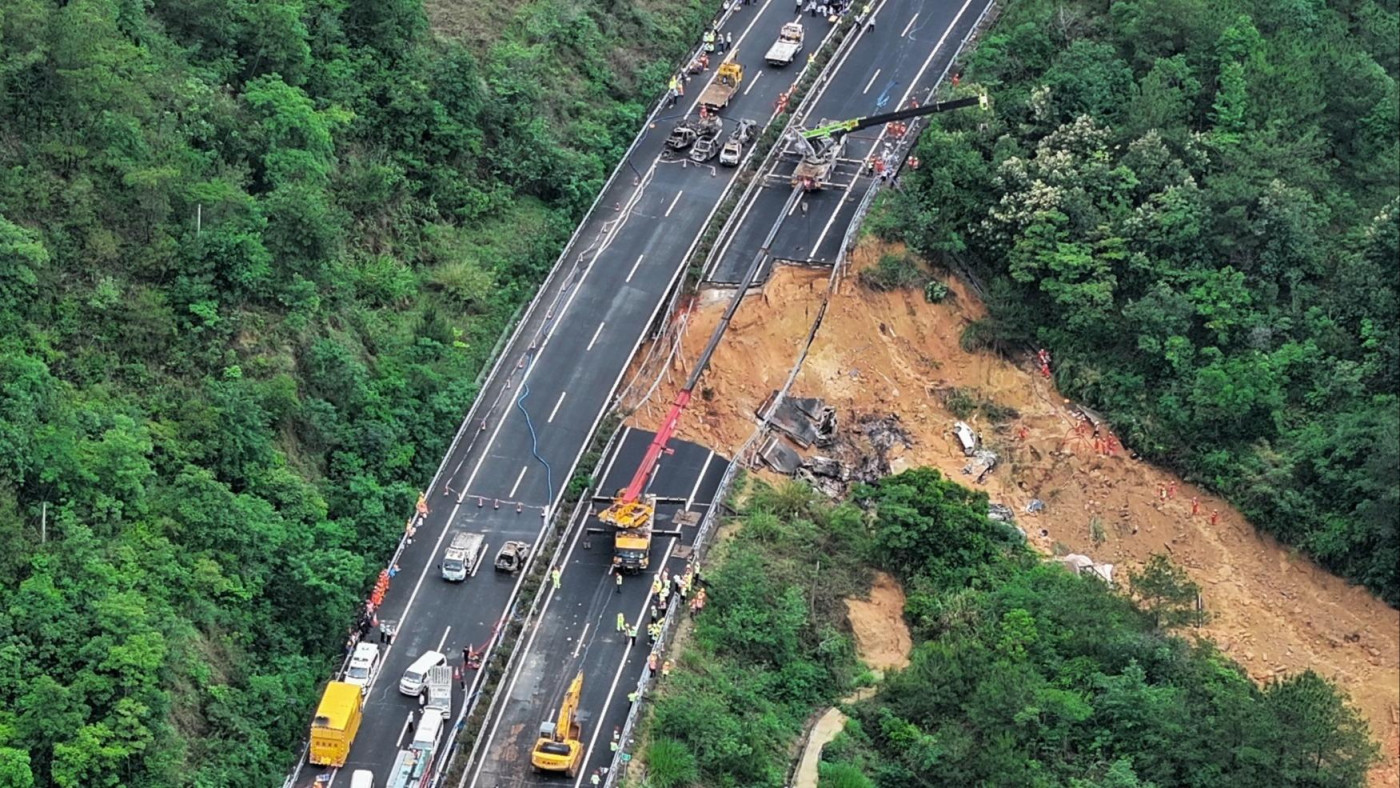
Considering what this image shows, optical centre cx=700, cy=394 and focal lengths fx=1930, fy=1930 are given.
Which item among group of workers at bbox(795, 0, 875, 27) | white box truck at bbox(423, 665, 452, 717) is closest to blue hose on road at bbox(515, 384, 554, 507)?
white box truck at bbox(423, 665, 452, 717)

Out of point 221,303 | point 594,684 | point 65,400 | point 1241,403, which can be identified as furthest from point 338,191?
point 1241,403

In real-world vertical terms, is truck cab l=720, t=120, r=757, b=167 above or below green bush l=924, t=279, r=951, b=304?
above

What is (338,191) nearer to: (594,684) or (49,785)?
(594,684)

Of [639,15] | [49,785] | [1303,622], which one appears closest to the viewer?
[49,785]

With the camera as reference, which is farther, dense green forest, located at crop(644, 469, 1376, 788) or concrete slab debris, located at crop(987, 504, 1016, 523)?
concrete slab debris, located at crop(987, 504, 1016, 523)

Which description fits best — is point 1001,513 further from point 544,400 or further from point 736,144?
point 736,144

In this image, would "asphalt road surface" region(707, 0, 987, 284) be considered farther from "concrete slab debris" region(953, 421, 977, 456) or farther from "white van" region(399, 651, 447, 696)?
"white van" region(399, 651, 447, 696)

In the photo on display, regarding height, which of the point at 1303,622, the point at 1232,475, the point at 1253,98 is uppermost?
the point at 1253,98
